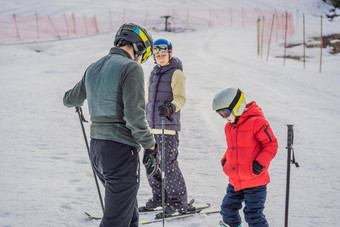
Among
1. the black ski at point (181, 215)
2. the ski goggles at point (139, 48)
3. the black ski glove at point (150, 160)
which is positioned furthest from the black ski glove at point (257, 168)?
the ski goggles at point (139, 48)

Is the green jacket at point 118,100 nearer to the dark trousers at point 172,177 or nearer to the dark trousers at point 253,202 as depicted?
the dark trousers at point 253,202

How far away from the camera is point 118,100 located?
237cm

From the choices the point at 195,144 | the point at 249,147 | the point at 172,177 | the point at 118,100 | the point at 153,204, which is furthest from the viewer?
the point at 195,144

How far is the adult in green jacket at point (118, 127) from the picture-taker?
92.0 inches

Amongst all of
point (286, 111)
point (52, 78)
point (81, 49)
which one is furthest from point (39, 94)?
point (81, 49)

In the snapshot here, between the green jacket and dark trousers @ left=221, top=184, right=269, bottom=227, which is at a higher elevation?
the green jacket

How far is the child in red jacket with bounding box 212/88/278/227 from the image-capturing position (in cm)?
297

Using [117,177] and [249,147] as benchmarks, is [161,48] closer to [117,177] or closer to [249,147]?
[249,147]

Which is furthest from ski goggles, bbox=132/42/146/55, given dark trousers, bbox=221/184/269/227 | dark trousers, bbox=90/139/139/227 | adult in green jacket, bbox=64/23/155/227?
dark trousers, bbox=221/184/269/227

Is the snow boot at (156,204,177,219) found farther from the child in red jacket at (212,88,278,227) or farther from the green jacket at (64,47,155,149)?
the green jacket at (64,47,155,149)

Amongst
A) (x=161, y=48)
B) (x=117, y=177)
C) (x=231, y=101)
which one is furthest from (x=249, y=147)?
(x=161, y=48)

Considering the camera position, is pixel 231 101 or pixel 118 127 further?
pixel 231 101

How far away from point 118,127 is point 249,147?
121 centimetres

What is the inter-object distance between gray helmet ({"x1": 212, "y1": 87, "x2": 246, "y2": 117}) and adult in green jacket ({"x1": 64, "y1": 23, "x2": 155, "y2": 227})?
81cm
